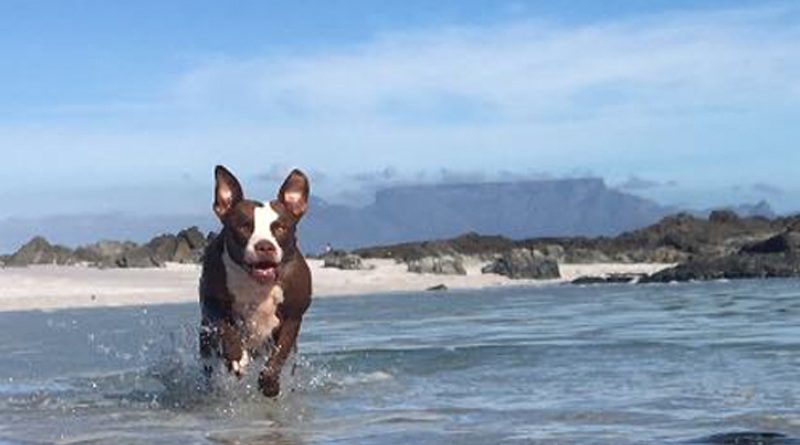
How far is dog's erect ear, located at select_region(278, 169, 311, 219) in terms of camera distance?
10492mm

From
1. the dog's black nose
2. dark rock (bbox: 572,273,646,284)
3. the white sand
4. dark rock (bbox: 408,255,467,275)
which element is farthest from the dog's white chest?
dark rock (bbox: 408,255,467,275)

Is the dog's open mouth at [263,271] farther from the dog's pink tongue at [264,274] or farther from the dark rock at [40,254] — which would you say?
the dark rock at [40,254]

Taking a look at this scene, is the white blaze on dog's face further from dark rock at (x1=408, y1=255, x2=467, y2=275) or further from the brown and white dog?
dark rock at (x1=408, y1=255, x2=467, y2=275)

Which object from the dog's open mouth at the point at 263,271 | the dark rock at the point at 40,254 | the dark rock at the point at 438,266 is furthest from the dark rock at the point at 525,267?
the dog's open mouth at the point at 263,271

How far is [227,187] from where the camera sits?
10602 millimetres

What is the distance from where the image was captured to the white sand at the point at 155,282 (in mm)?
29312

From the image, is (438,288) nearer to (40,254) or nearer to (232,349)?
(40,254)

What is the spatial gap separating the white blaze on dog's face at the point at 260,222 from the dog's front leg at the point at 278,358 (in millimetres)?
416

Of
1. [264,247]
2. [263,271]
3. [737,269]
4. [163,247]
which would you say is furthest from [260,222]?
[163,247]

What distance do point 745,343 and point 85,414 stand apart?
6.46 meters

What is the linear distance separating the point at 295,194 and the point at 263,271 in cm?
64

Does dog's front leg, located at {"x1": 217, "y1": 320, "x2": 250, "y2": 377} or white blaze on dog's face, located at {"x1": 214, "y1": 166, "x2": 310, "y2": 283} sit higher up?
white blaze on dog's face, located at {"x1": 214, "y1": 166, "x2": 310, "y2": 283}

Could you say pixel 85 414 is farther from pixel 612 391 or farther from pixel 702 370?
pixel 702 370

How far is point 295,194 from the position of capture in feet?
34.6
